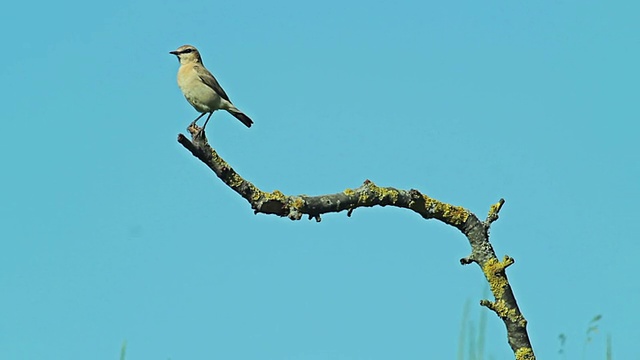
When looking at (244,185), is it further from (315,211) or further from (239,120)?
(239,120)

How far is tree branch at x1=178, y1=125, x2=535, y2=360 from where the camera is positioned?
13.3ft

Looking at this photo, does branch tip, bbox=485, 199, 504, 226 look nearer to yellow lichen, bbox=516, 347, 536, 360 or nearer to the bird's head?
yellow lichen, bbox=516, 347, 536, 360

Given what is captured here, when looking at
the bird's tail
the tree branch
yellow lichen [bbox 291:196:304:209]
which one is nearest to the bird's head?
the bird's tail

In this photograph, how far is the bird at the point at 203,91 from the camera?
8.34m

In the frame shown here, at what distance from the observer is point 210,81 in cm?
854

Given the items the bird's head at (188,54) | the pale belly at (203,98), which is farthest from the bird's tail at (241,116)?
the bird's head at (188,54)

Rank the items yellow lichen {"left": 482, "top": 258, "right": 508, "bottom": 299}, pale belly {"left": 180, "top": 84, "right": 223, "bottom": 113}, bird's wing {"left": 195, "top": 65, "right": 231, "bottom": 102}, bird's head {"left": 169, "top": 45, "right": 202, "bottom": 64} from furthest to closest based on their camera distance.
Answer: bird's head {"left": 169, "top": 45, "right": 202, "bottom": 64}
bird's wing {"left": 195, "top": 65, "right": 231, "bottom": 102}
pale belly {"left": 180, "top": 84, "right": 223, "bottom": 113}
yellow lichen {"left": 482, "top": 258, "right": 508, "bottom": 299}

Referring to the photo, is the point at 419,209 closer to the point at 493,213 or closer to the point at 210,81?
the point at 493,213

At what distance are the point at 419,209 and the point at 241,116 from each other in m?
4.80

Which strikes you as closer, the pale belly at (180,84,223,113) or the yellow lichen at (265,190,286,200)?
the yellow lichen at (265,190,286,200)

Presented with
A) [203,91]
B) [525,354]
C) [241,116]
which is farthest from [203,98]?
[525,354]

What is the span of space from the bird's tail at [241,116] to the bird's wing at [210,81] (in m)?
0.15

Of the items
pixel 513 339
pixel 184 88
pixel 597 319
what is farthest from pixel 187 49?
pixel 513 339

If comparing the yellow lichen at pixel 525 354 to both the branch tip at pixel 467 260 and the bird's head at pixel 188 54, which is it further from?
the bird's head at pixel 188 54
